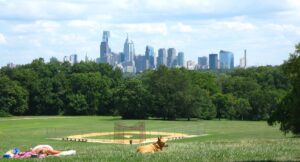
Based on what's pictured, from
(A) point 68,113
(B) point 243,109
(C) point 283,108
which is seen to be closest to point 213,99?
(B) point 243,109

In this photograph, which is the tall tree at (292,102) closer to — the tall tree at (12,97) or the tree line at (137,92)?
the tree line at (137,92)

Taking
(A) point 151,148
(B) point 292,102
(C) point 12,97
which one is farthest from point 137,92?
(B) point 292,102

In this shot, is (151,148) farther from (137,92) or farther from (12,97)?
(12,97)

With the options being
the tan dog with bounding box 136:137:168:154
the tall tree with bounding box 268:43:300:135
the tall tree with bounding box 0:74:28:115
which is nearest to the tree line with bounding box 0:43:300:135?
the tall tree with bounding box 0:74:28:115

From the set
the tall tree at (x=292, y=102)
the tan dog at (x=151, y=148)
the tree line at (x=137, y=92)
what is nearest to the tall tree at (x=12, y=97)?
the tree line at (x=137, y=92)

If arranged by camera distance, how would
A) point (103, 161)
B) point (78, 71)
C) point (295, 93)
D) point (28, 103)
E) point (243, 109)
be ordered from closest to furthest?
point (295, 93)
point (103, 161)
point (243, 109)
point (28, 103)
point (78, 71)

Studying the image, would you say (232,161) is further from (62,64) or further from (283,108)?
(62,64)

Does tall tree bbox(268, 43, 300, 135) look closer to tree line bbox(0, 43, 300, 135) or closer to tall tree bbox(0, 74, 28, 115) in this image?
tree line bbox(0, 43, 300, 135)

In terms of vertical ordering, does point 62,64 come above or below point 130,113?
above
